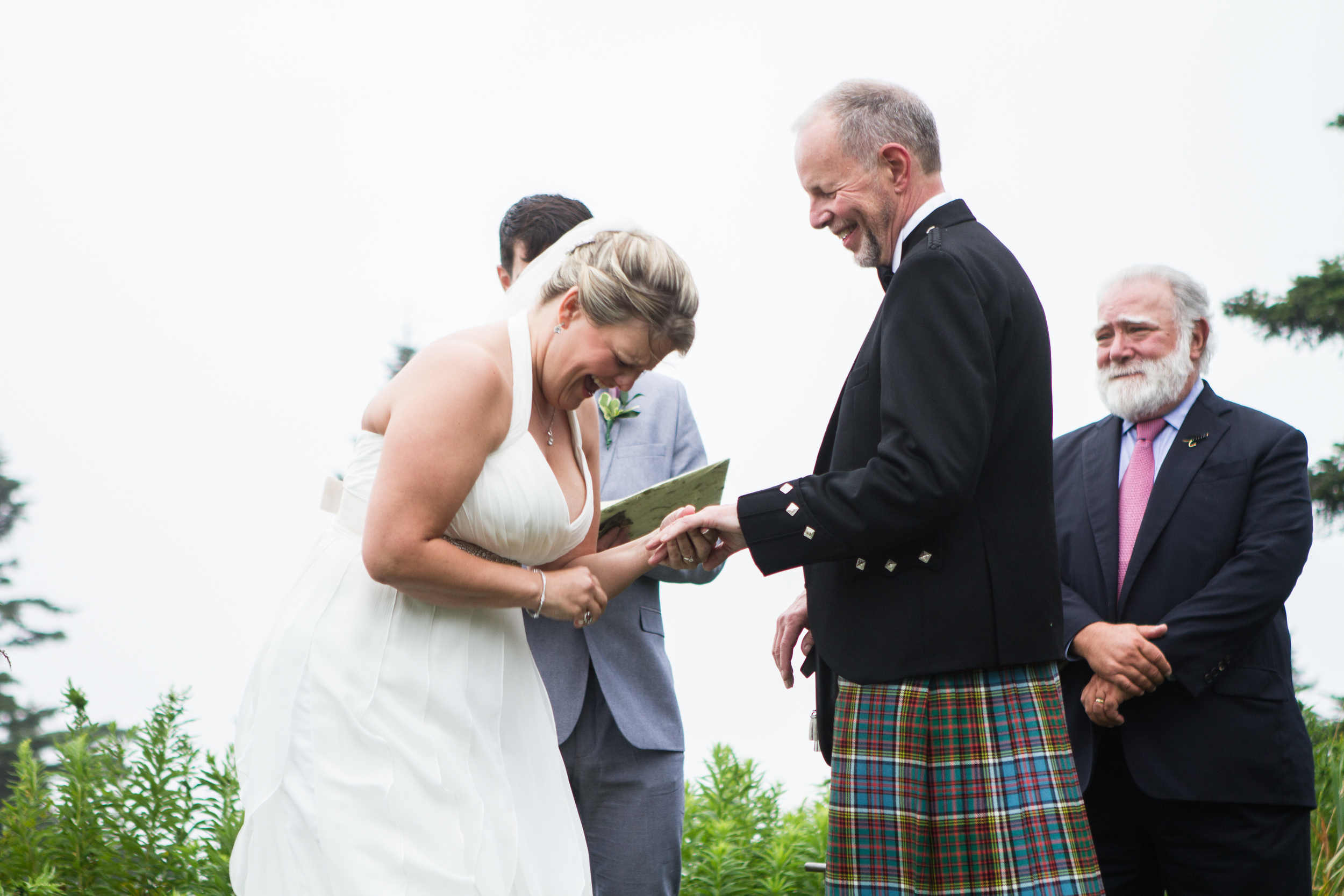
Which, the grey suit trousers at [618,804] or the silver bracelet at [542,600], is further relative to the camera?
the grey suit trousers at [618,804]

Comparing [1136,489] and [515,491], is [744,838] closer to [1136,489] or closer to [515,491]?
[1136,489]

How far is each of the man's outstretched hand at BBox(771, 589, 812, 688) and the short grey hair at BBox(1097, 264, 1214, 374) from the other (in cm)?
150

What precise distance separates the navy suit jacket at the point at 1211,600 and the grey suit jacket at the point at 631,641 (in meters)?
1.07

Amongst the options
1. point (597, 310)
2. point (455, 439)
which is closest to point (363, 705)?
point (455, 439)

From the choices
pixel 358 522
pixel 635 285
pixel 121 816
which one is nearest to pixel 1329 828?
pixel 635 285

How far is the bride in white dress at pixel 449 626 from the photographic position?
179cm

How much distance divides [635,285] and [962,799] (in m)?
1.16

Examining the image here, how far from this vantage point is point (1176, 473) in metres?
2.77

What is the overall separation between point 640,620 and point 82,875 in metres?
2.10

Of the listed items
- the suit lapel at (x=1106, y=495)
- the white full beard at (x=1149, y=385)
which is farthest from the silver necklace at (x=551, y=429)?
the white full beard at (x=1149, y=385)

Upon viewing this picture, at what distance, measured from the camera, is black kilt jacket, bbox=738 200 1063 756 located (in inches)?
73.9

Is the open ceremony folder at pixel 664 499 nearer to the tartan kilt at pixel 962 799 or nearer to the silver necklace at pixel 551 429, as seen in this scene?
the silver necklace at pixel 551 429

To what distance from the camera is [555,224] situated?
9.14 feet

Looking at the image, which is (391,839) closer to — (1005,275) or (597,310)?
(597,310)
